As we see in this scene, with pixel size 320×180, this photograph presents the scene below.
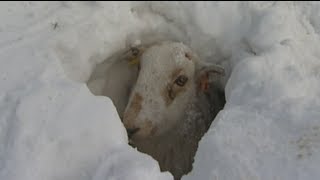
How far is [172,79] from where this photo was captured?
4.30m

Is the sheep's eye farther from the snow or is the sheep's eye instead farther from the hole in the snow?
the snow

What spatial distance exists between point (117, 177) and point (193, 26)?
195 cm

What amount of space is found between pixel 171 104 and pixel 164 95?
10 cm

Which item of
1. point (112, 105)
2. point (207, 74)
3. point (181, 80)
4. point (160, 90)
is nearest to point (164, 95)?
point (160, 90)

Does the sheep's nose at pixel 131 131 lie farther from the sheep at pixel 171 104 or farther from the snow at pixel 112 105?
the snow at pixel 112 105

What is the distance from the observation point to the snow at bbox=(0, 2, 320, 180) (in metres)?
3.24

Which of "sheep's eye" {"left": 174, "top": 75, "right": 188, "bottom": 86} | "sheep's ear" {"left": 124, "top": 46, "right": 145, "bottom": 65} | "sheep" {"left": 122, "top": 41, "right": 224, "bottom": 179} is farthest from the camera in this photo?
"sheep's ear" {"left": 124, "top": 46, "right": 145, "bottom": 65}

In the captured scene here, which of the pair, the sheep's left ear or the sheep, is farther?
the sheep's left ear

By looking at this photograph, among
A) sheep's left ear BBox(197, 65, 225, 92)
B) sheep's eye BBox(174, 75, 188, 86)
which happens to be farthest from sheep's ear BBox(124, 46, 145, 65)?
sheep's left ear BBox(197, 65, 225, 92)

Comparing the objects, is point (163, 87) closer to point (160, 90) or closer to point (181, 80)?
point (160, 90)

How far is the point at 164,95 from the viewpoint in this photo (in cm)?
423

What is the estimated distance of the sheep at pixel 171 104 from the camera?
411 cm

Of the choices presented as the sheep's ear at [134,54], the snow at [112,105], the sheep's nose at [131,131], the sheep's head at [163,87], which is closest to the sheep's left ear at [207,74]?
the sheep's head at [163,87]

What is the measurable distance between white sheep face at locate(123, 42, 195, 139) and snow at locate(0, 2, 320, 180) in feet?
1.12
